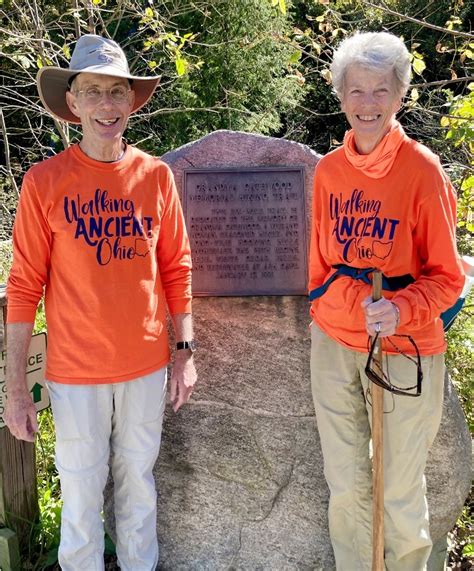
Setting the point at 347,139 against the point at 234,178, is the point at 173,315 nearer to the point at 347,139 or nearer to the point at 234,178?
the point at 234,178

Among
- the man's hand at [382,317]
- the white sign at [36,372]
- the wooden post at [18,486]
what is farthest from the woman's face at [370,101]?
the wooden post at [18,486]

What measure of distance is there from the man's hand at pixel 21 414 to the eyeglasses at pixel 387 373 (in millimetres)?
1249

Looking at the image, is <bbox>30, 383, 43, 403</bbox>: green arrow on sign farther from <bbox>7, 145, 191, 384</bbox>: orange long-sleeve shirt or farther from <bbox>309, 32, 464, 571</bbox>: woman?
<bbox>309, 32, 464, 571</bbox>: woman

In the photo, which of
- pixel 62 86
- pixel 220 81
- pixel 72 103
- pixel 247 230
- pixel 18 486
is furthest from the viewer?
pixel 220 81

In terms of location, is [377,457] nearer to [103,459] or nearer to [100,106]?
[103,459]

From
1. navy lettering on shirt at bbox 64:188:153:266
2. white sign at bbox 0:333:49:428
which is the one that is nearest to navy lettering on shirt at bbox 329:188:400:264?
navy lettering on shirt at bbox 64:188:153:266

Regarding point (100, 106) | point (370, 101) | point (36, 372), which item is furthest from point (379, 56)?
point (36, 372)

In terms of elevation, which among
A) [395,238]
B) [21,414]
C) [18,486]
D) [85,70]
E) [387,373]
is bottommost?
[18,486]

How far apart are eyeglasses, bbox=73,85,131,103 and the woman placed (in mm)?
807

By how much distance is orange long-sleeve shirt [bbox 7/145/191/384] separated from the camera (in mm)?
2383

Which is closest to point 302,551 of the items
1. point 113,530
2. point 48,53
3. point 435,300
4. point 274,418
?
point 274,418

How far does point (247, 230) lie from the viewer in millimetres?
3096

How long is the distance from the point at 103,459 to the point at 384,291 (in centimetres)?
126

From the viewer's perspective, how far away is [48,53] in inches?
211
